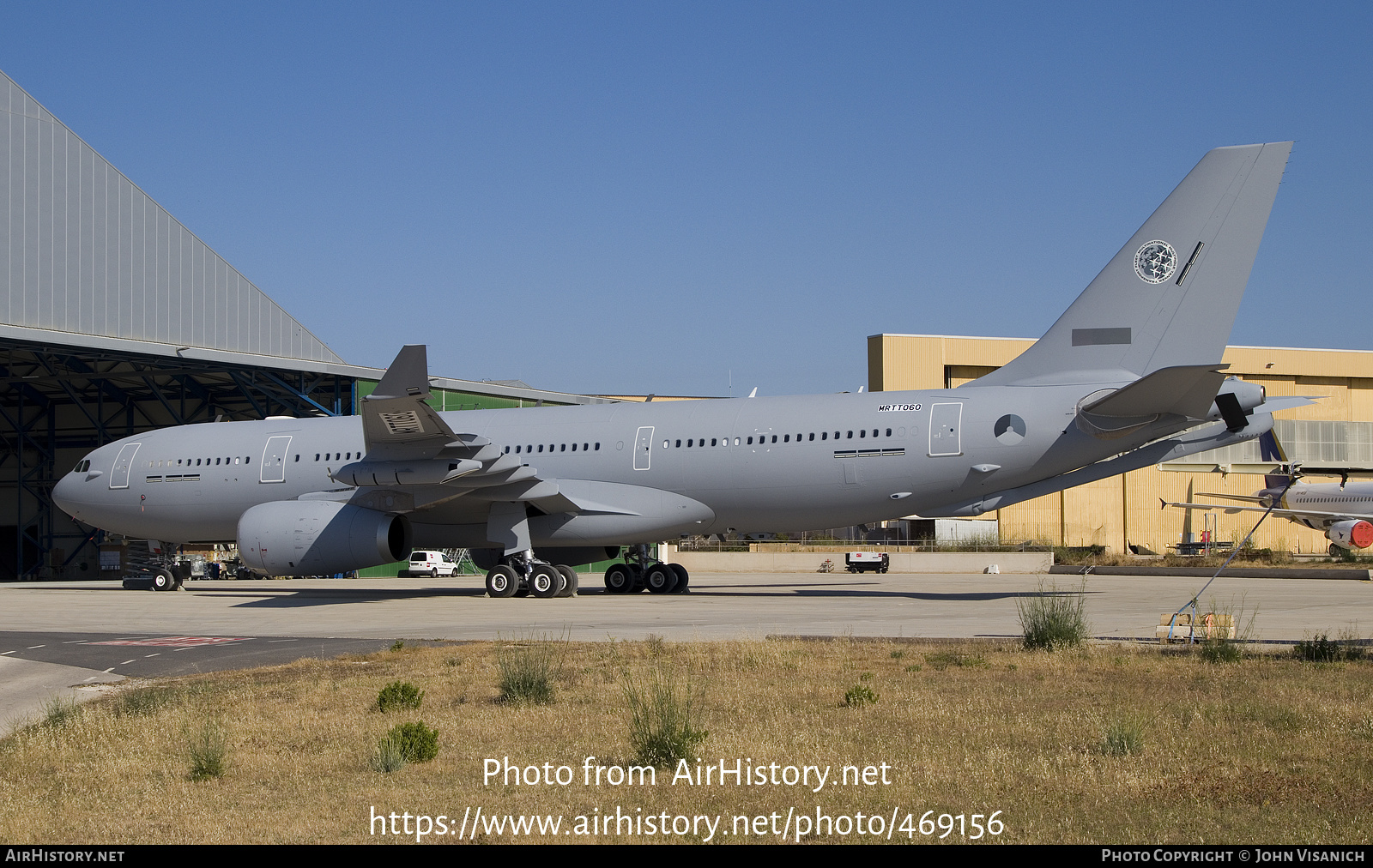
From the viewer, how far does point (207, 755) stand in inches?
262

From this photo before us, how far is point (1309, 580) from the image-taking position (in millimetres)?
33375

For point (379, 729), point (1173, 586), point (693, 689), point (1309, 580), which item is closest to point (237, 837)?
point (379, 729)

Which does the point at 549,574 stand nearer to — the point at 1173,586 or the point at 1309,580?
the point at 1173,586

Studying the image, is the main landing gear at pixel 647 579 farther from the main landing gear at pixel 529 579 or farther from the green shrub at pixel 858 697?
the green shrub at pixel 858 697

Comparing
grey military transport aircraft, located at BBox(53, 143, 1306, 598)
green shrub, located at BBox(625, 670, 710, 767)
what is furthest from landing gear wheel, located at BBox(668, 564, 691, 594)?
green shrub, located at BBox(625, 670, 710, 767)

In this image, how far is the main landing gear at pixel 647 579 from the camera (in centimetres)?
2566

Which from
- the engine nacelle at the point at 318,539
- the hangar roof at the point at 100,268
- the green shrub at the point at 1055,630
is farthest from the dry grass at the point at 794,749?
the hangar roof at the point at 100,268

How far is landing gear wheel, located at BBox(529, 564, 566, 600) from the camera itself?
911 inches

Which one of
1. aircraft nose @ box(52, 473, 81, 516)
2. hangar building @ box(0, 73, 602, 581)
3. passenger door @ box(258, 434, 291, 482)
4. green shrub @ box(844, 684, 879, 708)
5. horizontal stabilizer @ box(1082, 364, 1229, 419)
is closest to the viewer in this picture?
green shrub @ box(844, 684, 879, 708)

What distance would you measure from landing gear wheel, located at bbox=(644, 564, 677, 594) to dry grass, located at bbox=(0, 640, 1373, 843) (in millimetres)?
14645

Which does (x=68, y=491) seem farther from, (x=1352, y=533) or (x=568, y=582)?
(x=1352, y=533)

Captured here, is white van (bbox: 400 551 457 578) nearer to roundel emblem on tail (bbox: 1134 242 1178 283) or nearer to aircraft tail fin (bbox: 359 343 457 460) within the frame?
aircraft tail fin (bbox: 359 343 457 460)

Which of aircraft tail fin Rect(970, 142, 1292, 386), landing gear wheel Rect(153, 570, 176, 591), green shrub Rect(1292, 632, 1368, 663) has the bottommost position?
landing gear wheel Rect(153, 570, 176, 591)

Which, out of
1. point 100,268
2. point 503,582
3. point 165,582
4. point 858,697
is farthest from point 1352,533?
point 100,268
